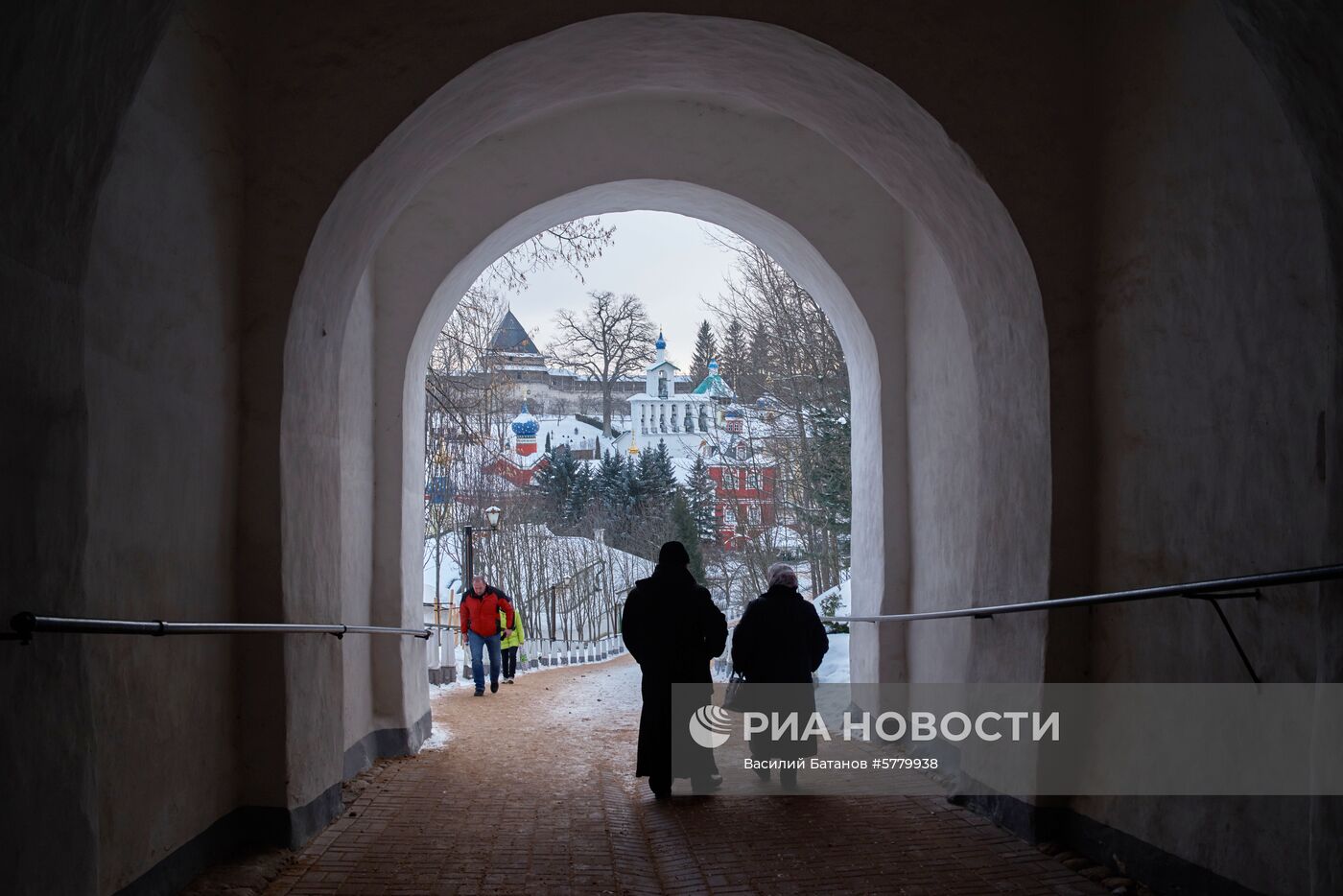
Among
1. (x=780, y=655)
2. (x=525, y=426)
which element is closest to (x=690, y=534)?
(x=780, y=655)

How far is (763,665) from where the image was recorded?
23.0ft

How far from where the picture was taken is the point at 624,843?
535 centimetres

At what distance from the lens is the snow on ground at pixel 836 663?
1086cm

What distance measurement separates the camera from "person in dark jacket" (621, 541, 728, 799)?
6680 millimetres

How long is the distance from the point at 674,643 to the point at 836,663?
4613 millimetres

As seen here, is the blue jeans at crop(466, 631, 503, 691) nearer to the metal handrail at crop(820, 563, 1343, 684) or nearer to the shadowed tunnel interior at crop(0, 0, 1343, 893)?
the shadowed tunnel interior at crop(0, 0, 1343, 893)

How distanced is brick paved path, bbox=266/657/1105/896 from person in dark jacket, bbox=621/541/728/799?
0.28 m

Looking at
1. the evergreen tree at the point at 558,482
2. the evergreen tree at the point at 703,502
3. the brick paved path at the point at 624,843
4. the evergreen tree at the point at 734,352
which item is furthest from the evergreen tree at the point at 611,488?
the brick paved path at the point at 624,843

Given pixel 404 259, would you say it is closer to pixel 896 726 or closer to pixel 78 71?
pixel 896 726

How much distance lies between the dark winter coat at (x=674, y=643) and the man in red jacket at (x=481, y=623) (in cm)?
594

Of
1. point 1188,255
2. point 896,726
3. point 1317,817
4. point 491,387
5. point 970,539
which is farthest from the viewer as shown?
point 491,387

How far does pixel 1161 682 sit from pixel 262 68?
448cm

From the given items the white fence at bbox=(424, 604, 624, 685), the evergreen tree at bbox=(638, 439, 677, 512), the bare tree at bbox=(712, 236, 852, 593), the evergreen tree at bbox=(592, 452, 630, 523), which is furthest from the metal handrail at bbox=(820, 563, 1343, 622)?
the evergreen tree at bbox=(592, 452, 630, 523)

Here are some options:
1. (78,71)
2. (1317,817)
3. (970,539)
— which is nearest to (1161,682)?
(1317,817)
